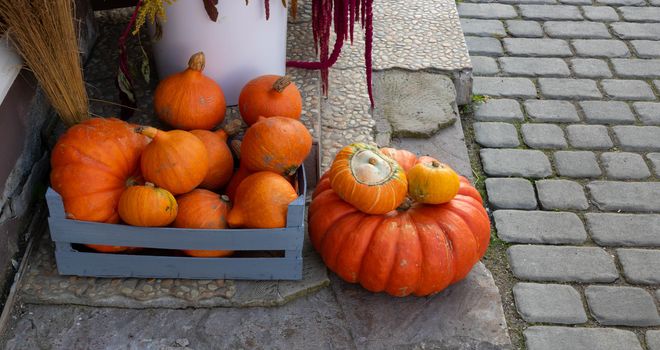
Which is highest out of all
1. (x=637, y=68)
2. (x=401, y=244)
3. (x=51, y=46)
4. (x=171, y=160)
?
(x=51, y=46)

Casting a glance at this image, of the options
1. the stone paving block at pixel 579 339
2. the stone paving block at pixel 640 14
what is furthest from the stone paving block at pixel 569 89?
the stone paving block at pixel 579 339

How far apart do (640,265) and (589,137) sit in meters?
0.74

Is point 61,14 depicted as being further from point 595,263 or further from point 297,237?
point 595,263

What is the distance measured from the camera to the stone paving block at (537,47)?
3.49 m

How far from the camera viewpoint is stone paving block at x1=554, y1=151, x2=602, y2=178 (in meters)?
2.80

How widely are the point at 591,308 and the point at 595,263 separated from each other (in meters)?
0.22

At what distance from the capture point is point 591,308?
225cm

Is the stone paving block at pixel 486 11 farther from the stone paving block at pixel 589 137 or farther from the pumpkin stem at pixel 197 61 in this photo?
the pumpkin stem at pixel 197 61

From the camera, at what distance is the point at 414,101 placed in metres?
3.02

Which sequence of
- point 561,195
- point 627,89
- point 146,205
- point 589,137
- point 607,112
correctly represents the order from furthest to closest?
1. point 627,89
2. point 607,112
3. point 589,137
4. point 561,195
5. point 146,205

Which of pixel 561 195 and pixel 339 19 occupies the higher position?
pixel 339 19

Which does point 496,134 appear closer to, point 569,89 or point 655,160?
point 569,89

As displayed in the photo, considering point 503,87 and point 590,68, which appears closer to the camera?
point 503,87

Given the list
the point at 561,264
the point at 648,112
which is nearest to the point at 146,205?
the point at 561,264
